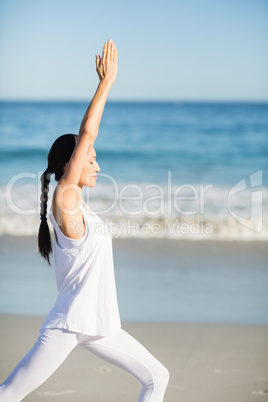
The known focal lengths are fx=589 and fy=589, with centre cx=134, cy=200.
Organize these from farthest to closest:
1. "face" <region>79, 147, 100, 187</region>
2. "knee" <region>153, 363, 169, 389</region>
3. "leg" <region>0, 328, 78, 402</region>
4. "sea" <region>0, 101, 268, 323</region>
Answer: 1. "sea" <region>0, 101, 268, 323</region>
2. "face" <region>79, 147, 100, 187</region>
3. "knee" <region>153, 363, 169, 389</region>
4. "leg" <region>0, 328, 78, 402</region>

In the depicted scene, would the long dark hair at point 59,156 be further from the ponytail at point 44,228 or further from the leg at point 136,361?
the leg at point 136,361

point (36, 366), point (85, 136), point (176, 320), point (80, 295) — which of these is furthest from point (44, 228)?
point (176, 320)

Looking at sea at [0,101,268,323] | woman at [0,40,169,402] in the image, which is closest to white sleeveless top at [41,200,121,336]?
woman at [0,40,169,402]

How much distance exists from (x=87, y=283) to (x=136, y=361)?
39 cm

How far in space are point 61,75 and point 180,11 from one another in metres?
4.68

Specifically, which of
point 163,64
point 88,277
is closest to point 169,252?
point 88,277

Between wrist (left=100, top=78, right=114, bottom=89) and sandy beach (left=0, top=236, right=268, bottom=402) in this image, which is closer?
wrist (left=100, top=78, right=114, bottom=89)

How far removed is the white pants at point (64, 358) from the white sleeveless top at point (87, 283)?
6 centimetres

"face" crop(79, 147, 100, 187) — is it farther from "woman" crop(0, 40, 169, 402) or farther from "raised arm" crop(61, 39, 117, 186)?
"raised arm" crop(61, 39, 117, 186)

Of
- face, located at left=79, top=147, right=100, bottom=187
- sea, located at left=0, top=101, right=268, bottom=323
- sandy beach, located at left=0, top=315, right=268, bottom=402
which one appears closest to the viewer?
face, located at left=79, top=147, right=100, bottom=187

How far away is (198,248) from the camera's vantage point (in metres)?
7.14

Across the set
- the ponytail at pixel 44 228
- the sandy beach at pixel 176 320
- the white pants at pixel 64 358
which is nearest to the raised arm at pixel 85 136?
the ponytail at pixel 44 228

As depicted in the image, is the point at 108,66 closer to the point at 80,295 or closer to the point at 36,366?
the point at 80,295

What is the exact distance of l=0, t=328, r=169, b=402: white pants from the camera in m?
2.34
